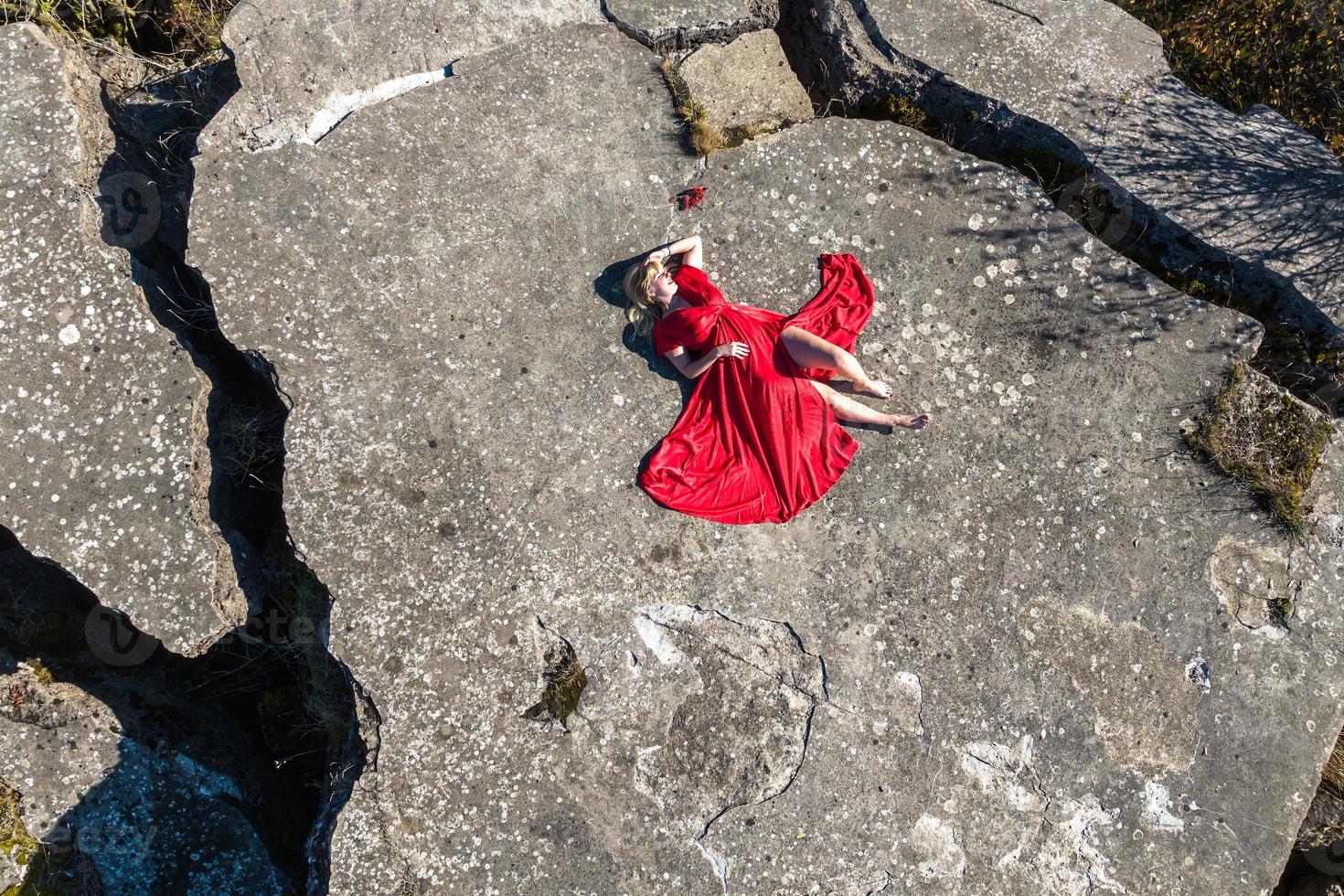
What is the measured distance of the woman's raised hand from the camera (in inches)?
151

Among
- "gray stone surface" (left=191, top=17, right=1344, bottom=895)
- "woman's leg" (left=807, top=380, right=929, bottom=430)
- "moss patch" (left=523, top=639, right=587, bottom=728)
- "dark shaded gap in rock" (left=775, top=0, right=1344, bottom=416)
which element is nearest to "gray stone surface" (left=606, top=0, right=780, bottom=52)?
"gray stone surface" (left=191, top=17, right=1344, bottom=895)

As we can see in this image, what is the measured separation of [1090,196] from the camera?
4.25 meters

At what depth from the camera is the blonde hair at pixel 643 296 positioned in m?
3.82

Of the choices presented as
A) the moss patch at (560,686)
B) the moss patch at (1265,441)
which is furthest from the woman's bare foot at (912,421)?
the moss patch at (560,686)

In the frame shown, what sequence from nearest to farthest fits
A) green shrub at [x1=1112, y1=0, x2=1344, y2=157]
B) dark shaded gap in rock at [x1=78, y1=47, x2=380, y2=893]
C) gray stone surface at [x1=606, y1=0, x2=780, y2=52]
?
dark shaded gap in rock at [x1=78, y1=47, x2=380, y2=893], gray stone surface at [x1=606, y1=0, x2=780, y2=52], green shrub at [x1=1112, y1=0, x2=1344, y2=157]

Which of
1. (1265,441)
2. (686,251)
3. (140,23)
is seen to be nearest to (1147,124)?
(1265,441)

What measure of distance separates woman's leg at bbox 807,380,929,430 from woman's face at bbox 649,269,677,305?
876 mm

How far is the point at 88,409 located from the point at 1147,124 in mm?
5350

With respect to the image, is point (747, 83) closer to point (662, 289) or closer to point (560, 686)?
point (662, 289)

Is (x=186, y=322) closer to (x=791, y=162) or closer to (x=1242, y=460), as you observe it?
(x=791, y=162)

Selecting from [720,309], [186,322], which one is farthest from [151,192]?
[720,309]

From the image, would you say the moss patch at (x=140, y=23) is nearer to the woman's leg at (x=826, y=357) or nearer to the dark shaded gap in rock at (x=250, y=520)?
the dark shaded gap in rock at (x=250, y=520)

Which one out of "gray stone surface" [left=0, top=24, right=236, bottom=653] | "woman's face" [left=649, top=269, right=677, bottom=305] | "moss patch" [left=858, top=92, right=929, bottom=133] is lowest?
"gray stone surface" [left=0, top=24, right=236, bottom=653]

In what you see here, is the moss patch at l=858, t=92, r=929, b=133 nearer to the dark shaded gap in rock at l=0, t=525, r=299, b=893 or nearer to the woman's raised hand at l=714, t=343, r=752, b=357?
the woman's raised hand at l=714, t=343, r=752, b=357
